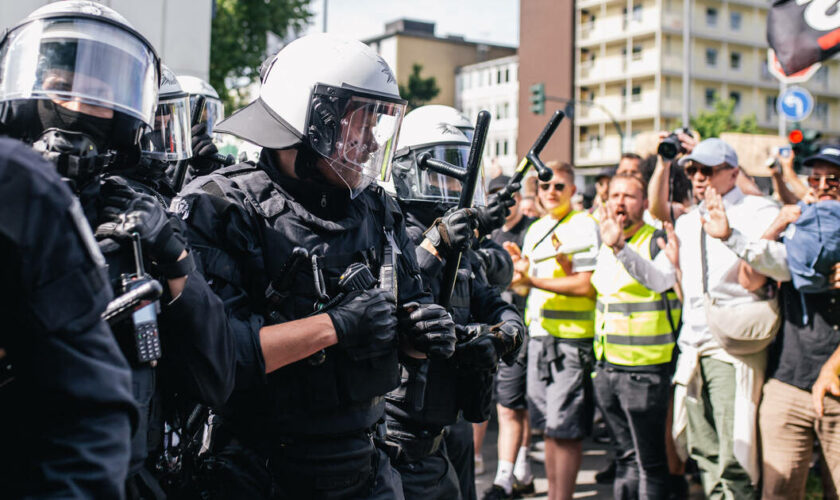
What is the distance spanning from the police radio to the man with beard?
3.47 metres

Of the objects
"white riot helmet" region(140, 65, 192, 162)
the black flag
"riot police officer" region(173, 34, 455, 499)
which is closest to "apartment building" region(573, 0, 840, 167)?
the black flag

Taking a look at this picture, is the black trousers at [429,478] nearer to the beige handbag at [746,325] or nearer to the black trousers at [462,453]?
the black trousers at [462,453]

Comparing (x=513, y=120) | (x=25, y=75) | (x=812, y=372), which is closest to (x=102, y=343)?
(x=25, y=75)

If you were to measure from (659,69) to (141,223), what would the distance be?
50.2m

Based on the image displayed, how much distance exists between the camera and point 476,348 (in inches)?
117

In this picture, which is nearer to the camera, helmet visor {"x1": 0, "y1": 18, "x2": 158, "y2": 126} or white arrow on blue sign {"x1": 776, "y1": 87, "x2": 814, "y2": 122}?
helmet visor {"x1": 0, "y1": 18, "x2": 158, "y2": 126}

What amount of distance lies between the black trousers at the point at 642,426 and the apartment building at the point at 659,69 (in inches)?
1776

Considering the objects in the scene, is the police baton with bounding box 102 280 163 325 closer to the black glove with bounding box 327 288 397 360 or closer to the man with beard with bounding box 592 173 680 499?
the black glove with bounding box 327 288 397 360

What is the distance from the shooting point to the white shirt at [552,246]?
5.27 meters

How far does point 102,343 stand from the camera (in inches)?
49.7

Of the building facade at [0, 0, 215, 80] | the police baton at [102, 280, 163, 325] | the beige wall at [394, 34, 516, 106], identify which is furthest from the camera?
the beige wall at [394, 34, 516, 106]

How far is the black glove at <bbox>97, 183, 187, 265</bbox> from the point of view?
166 cm

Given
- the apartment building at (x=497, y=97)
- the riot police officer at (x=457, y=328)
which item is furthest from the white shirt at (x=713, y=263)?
the apartment building at (x=497, y=97)

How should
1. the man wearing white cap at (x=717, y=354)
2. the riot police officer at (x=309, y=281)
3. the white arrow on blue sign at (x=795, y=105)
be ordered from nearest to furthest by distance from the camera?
1. the riot police officer at (x=309, y=281)
2. the man wearing white cap at (x=717, y=354)
3. the white arrow on blue sign at (x=795, y=105)
